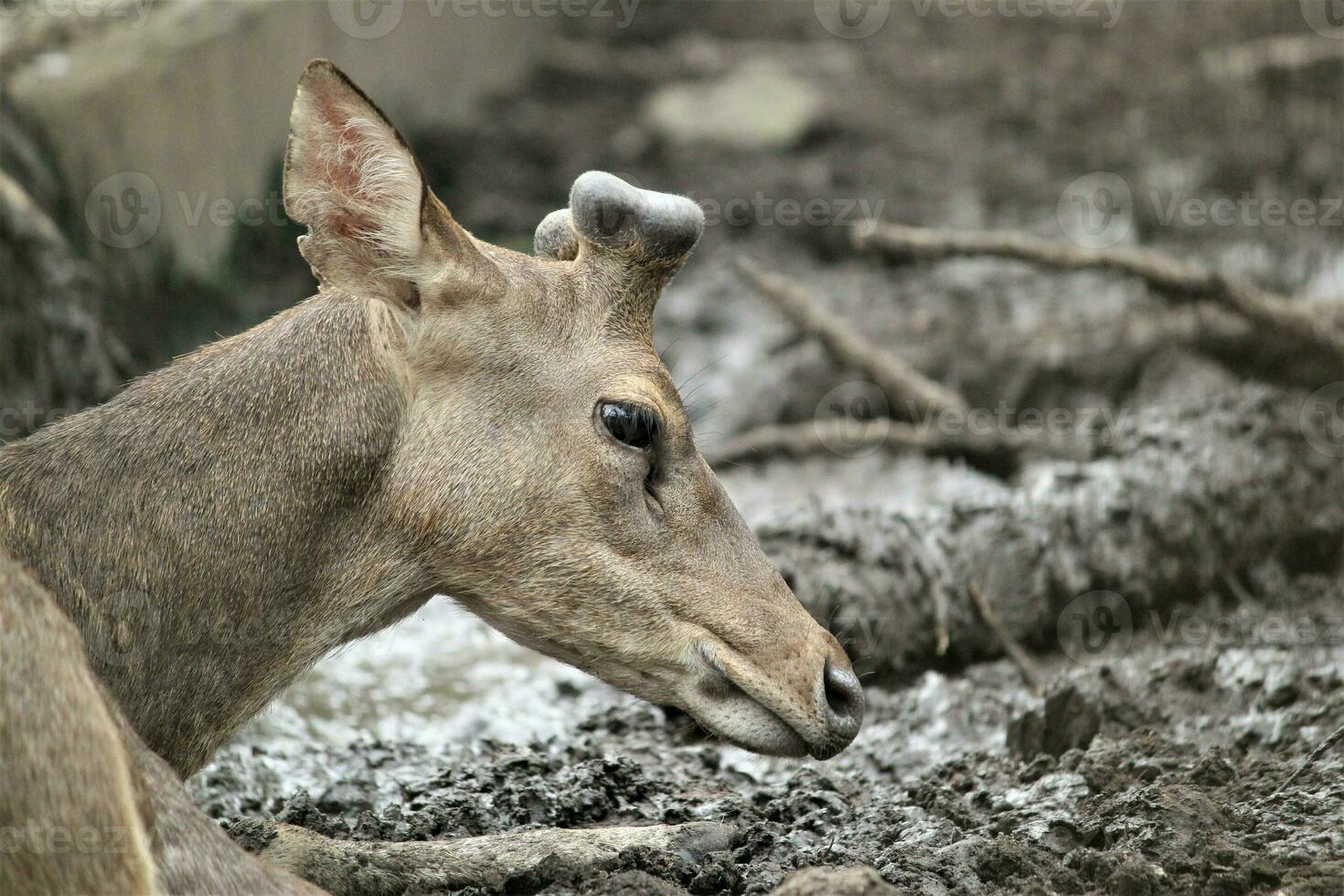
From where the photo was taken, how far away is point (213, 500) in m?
4.61

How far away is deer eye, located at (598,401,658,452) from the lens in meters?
4.81

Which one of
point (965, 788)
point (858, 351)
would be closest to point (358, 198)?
point (965, 788)

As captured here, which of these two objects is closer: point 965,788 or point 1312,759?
point 1312,759

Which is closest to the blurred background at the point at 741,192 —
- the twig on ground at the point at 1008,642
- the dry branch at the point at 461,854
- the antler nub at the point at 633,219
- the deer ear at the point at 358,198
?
the twig on ground at the point at 1008,642

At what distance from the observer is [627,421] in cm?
481

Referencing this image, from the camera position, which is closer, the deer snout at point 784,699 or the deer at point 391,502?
the deer at point 391,502

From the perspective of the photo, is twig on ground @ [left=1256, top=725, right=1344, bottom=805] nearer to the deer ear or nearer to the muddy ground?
the muddy ground

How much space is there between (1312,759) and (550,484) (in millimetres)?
2606

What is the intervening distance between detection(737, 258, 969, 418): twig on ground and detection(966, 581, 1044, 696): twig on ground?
5.80ft

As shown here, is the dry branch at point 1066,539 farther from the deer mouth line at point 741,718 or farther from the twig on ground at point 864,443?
the deer mouth line at point 741,718

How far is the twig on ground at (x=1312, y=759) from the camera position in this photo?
4883mm

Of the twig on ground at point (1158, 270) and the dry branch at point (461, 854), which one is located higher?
the twig on ground at point (1158, 270)

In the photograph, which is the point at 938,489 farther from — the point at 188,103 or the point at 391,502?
the point at 188,103

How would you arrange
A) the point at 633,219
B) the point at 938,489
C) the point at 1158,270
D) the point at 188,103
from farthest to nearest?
the point at 188,103 → the point at 1158,270 → the point at 938,489 → the point at 633,219
